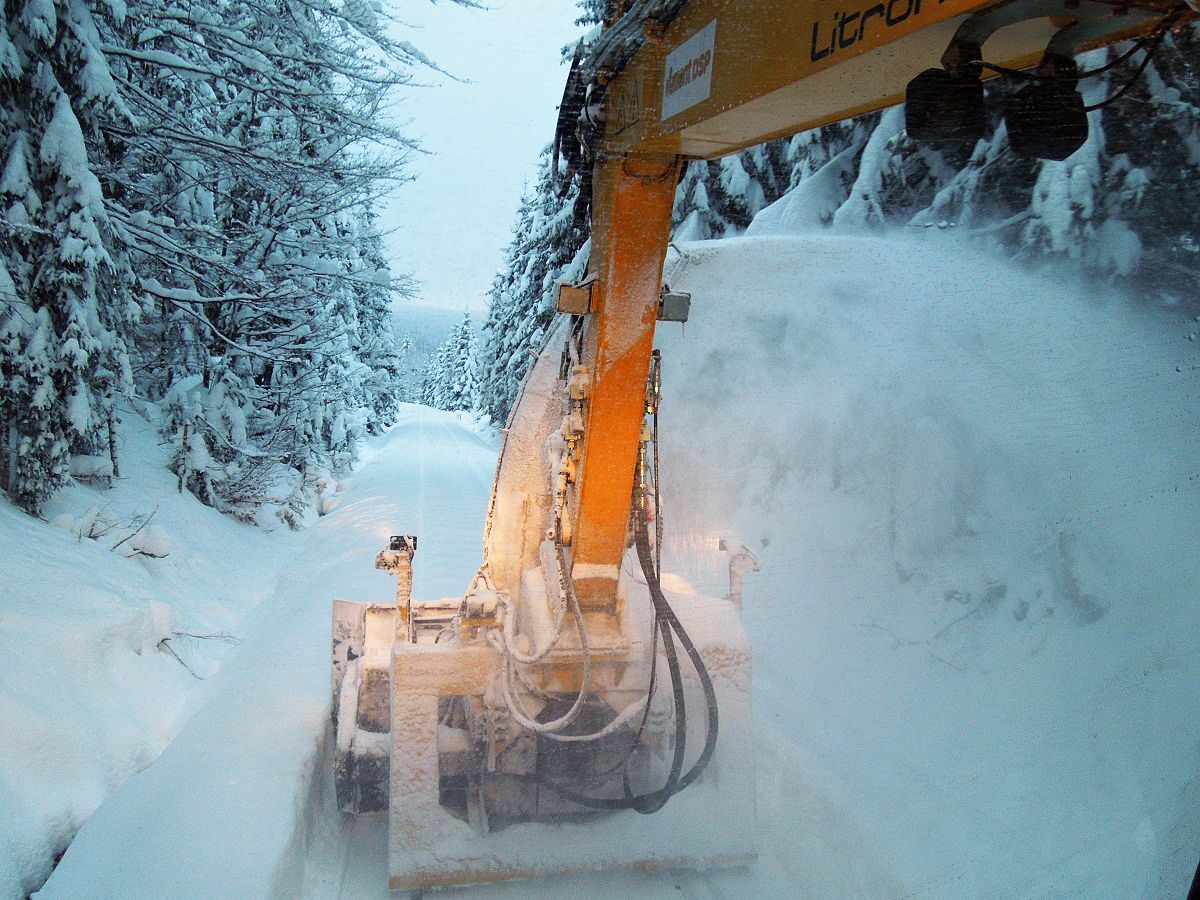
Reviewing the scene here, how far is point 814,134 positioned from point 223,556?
34.3 ft

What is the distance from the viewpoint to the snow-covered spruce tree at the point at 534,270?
16.7 meters

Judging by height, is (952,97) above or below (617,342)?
above

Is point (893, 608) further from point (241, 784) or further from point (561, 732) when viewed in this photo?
point (241, 784)

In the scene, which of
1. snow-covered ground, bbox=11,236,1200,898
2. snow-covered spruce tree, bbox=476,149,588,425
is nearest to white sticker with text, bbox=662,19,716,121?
snow-covered ground, bbox=11,236,1200,898

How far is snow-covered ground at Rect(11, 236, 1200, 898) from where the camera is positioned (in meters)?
4.08

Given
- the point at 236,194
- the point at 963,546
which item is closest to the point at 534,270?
the point at 236,194

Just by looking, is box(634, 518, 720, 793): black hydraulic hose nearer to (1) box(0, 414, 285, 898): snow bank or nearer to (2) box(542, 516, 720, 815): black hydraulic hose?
(2) box(542, 516, 720, 815): black hydraulic hose

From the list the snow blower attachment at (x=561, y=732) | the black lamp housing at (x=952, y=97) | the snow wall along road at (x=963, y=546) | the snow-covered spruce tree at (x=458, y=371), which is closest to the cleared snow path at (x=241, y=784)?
the snow blower attachment at (x=561, y=732)

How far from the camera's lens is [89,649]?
516 cm

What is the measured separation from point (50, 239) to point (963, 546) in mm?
8669

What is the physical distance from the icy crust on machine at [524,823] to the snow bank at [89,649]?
5.81 feet

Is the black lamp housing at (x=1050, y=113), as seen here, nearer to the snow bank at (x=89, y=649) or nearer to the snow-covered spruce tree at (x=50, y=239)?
the snow bank at (x=89, y=649)

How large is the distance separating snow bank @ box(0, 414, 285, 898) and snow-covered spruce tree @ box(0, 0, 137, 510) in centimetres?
73

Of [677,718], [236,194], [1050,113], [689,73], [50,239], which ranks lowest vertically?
[677,718]
